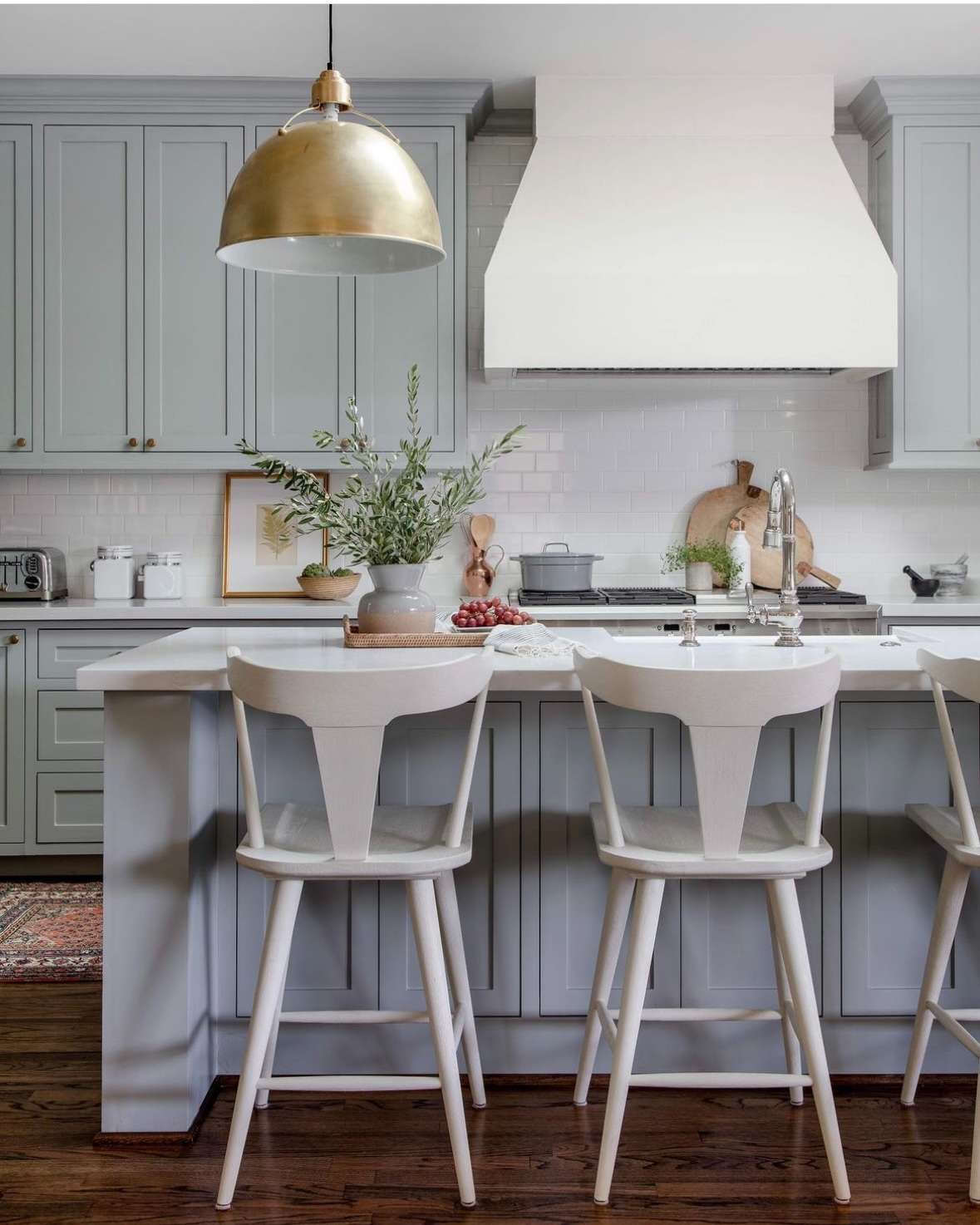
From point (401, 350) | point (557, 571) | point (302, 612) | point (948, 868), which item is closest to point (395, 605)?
point (948, 868)

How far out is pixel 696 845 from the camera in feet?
6.41

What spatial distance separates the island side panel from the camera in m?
2.14

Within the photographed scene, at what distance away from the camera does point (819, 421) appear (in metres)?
4.52

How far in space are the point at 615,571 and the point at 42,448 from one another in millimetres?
2165

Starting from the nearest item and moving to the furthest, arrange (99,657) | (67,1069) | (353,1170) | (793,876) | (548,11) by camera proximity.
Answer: (793,876)
(353,1170)
(67,1069)
(548,11)
(99,657)

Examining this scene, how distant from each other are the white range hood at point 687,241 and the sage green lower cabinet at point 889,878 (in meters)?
1.92

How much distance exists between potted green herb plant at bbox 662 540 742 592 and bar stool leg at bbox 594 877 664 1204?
2516 millimetres

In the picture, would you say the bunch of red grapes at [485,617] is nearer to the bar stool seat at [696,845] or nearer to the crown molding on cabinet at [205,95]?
the bar stool seat at [696,845]

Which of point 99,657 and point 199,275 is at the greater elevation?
point 199,275

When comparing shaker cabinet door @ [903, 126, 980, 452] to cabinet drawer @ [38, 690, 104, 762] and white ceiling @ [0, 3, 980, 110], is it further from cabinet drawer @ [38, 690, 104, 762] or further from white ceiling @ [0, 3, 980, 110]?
cabinet drawer @ [38, 690, 104, 762]

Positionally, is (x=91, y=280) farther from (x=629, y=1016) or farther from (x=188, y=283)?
(x=629, y=1016)

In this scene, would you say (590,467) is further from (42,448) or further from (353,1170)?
(353,1170)

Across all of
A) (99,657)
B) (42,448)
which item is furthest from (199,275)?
(99,657)

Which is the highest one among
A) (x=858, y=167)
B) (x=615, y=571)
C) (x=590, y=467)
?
(x=858, y=167)
